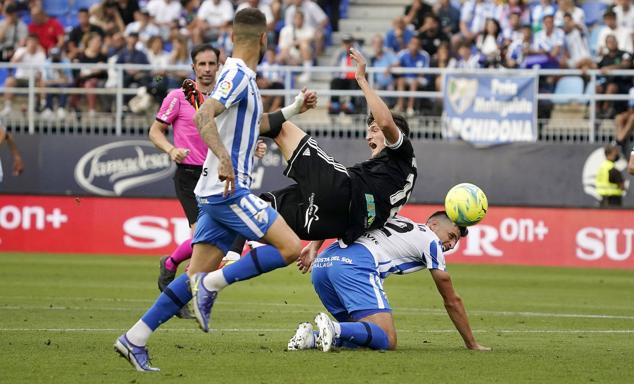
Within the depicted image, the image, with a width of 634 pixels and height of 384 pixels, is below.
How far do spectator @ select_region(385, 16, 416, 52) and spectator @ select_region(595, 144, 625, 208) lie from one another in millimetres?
5281

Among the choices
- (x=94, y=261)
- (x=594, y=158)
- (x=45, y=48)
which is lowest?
(x=94, y=261)

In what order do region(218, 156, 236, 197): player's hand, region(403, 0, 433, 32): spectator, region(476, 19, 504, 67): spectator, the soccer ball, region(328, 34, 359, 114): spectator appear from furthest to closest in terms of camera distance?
region(403, 0, 433, 32): spectator
region(476, 19, 504, 67): spectator
region(328, 34, 359, 114): spectator
the soccer ball
region(218, 156, 236, 197): player's hand

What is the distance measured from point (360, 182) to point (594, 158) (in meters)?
15.1

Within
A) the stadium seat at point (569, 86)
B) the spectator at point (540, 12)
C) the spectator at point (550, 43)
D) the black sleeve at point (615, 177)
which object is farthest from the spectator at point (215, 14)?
the black sleeve at point (615, 177)

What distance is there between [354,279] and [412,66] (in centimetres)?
1612

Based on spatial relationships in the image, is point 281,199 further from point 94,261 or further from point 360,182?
point 94,261

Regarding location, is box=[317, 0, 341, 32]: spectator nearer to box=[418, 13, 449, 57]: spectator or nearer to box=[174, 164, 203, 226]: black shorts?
box=[418, 13, 449, 57]: spectator

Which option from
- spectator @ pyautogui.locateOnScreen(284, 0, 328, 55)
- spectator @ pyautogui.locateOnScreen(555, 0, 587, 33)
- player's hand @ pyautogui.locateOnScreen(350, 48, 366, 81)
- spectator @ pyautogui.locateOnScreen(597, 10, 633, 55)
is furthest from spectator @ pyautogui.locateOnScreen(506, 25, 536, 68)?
player's hand @ pyautogui.locateOnScreen(350, 48, 366, 81)

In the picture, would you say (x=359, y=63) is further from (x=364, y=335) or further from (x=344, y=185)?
(x=364, y=335)

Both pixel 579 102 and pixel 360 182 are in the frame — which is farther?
pixel 579 102

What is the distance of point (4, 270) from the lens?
19.7 meters

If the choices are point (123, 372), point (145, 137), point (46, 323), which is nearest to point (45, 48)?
point (145, 137)

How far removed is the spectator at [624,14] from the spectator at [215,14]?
815 cm

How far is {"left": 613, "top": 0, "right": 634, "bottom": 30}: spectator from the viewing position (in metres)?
26.2
